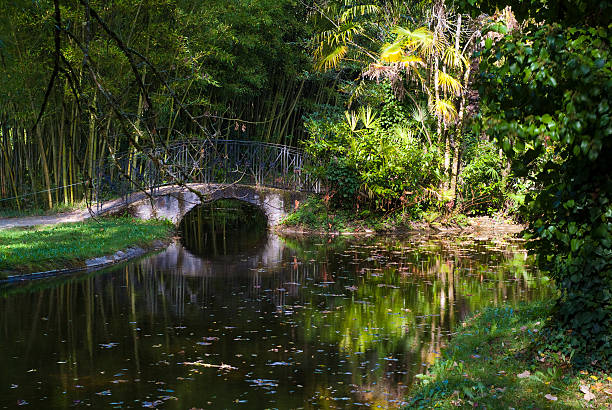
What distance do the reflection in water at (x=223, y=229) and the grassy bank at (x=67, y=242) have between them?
128 centimetres

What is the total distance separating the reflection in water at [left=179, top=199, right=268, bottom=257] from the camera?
56.2 feet

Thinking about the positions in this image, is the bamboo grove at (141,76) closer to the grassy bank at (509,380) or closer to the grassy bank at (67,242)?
the grassy bank at (67,242)

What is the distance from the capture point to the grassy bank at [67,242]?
11.7 m

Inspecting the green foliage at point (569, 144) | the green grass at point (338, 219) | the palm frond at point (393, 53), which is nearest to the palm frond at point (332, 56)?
the palm frond at point (393, 53)

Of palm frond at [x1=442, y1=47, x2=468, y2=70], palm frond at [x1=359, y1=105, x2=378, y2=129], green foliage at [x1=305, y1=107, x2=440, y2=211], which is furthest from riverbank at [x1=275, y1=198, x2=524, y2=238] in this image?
palm frond at [x1=442, y1=47, x2=468, y2=70]

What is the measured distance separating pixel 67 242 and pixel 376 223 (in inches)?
365

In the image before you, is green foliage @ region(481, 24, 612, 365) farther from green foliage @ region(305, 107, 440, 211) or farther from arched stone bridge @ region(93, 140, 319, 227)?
arched stone bridge @ region(93, 140, 319, 227)

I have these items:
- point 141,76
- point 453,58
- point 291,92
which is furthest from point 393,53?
point 291,92

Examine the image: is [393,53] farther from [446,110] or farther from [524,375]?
[524,375]

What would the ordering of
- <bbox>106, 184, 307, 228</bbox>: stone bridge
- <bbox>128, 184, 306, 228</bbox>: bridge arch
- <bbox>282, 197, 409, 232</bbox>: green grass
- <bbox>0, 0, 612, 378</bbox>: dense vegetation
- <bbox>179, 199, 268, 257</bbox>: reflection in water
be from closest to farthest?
1. <bbox>0, 0, 612, 378</bbox>: dense vegetation
2. <bbox>179, 199, 268, 257</bbox>: reflection in water
3. <bbox>106, 184, 307, 228</bbox>: stone bridge
4. <bbox>128, 184, 306, 228</bbox>: bridge arch
5. <bbox>282, 197, 409, 232</bbox>: green grass

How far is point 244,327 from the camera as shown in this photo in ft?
27.6

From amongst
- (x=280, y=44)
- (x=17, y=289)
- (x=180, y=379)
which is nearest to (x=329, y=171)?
(x=280, y=44)

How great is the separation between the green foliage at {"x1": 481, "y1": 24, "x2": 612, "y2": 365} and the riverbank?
533 inches

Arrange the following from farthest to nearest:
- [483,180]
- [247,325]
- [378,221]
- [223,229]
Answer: [223,229], [483,180], [378,221], [247,325]
